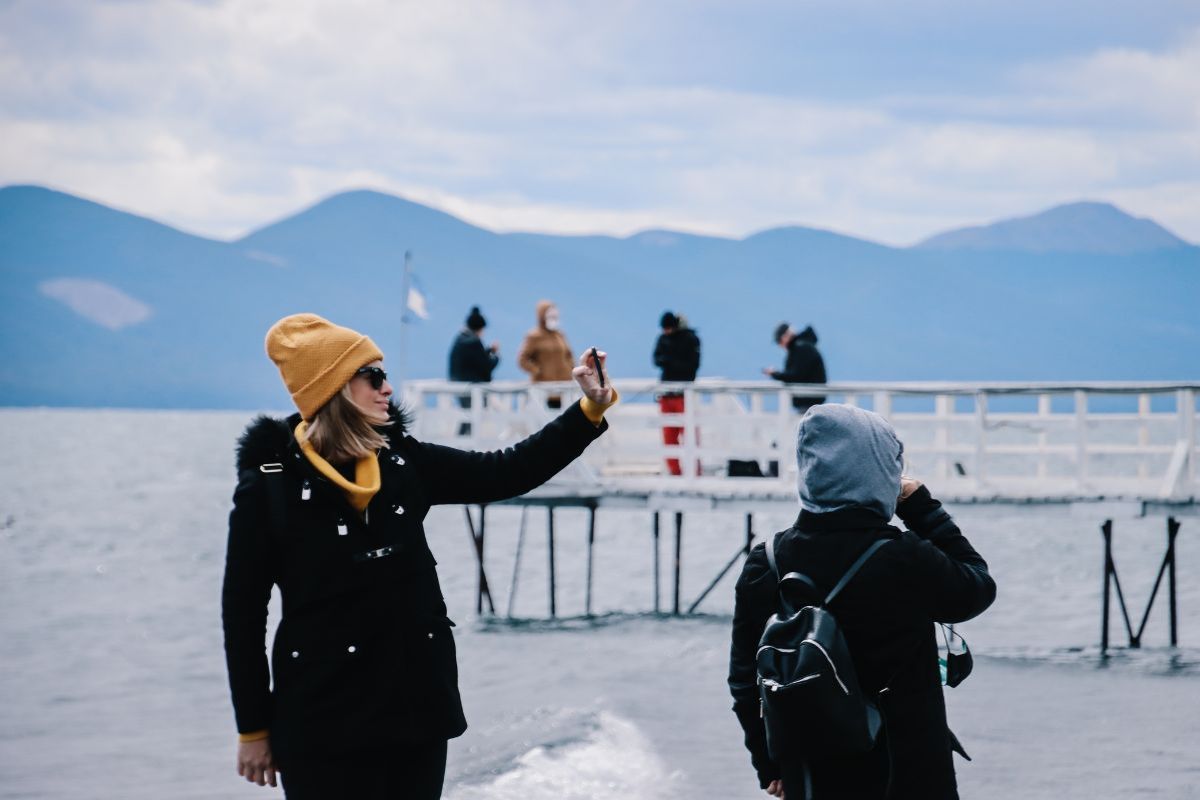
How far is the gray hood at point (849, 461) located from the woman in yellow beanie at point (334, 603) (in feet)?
3.42

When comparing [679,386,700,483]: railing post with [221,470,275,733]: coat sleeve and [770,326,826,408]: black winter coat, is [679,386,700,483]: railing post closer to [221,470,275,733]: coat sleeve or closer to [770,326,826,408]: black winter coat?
[770,326,826,408]: black winter coat

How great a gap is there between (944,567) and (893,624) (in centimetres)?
19

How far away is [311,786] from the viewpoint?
387 centimetres

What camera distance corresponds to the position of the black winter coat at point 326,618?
152 inches

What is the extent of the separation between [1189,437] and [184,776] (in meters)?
10.8

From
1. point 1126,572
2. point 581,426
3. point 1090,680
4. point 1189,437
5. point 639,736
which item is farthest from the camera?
point 1126,572

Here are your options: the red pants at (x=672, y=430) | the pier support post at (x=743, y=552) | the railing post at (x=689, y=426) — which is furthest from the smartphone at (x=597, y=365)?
the pier support post at (x=743, y=552)

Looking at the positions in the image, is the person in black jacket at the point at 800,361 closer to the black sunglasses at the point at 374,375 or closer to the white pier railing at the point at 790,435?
the white pier railing at the point at 790,435

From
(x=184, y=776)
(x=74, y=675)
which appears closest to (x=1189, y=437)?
(x=184, y=776)

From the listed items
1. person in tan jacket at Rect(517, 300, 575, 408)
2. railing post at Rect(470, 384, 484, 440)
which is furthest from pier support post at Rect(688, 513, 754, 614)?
railing post at Rect(470, 384, 484, 440)

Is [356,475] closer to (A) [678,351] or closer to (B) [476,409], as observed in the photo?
(A) [678,351]

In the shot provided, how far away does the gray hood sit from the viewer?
3.81m

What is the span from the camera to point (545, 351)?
1894cm

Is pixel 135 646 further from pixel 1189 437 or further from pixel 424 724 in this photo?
pixel 424 724
